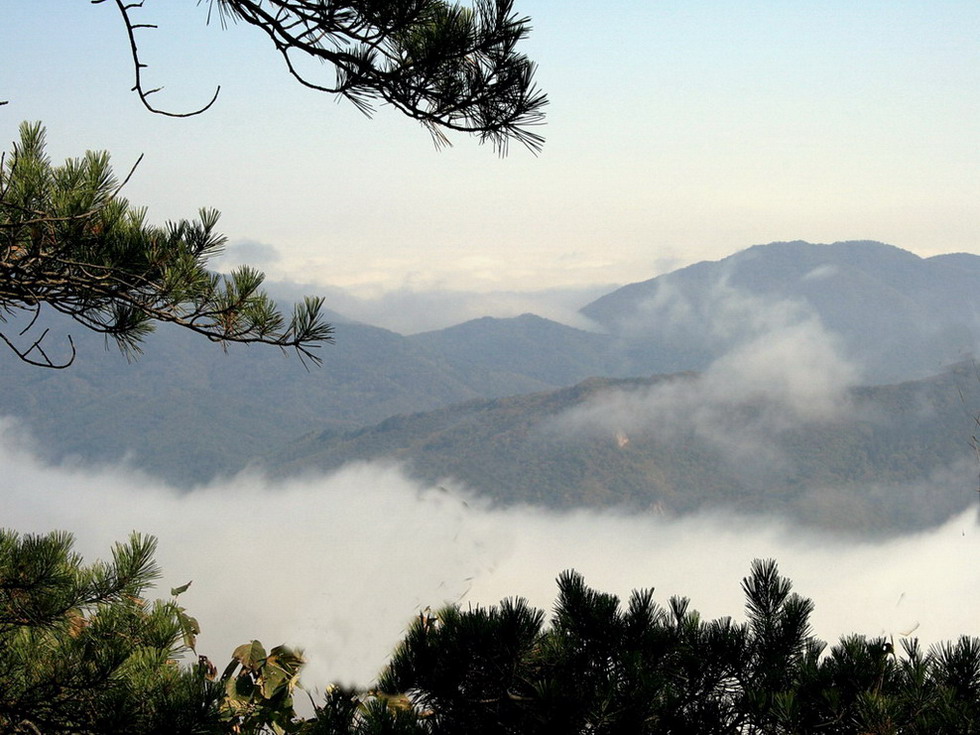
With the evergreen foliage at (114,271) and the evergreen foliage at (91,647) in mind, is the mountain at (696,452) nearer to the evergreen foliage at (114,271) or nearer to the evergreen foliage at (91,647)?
the evergreen foliage at (114,271)

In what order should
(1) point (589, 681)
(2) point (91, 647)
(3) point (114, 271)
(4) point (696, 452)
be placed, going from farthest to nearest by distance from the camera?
(4) point (696, 452), (3) point (114, 271), (2) point (91, 647), (1) point (589, 681)

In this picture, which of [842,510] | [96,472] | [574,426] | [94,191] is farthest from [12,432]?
[94,191]

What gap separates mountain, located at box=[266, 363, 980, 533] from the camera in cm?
11775

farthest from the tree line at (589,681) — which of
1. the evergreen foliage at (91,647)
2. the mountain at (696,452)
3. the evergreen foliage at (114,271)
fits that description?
the mountain at (696,452)

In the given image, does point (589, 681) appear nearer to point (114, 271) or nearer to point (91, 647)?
point (91, 647)

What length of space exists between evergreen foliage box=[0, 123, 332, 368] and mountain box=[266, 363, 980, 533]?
11627 centimetres

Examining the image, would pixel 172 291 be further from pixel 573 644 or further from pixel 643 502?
pixel 643 502

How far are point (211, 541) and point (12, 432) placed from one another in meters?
100

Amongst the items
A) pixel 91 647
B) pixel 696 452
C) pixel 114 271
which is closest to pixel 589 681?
pixel 91 647

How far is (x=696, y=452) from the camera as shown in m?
139

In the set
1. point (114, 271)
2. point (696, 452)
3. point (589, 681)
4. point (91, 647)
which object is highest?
point (114, 271)

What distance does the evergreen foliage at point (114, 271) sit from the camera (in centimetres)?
310

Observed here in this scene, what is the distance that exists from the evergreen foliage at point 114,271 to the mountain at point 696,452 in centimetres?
11627

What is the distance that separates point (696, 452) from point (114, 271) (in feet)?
460
